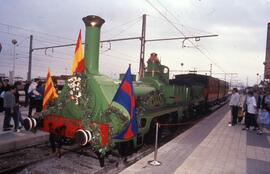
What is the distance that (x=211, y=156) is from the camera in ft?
22.7

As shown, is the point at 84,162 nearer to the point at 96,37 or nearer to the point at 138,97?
the point at 138,97

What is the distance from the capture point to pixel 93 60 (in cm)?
647

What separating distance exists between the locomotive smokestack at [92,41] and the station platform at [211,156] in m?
2.60

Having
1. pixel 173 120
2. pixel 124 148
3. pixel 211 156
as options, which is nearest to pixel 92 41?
pixel 124 148

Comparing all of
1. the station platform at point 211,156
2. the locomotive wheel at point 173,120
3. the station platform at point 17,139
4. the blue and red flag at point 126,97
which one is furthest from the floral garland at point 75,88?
the locomotive wheel at point 173,120

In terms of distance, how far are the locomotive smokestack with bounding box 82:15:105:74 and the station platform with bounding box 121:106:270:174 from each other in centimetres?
260

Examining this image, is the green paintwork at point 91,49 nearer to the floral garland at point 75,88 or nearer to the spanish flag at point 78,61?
the spanish flag at point 78,61

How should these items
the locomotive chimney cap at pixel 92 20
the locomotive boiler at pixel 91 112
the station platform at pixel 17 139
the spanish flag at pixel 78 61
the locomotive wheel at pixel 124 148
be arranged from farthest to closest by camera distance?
the station platform at pixel 17 139 < the locomotive wheel at pixel 124 148 < the spanish flag at pixel 78 61 < the locomotive chimney cap at pixel 92 20 < the locomotive boiler at pixel 91 112

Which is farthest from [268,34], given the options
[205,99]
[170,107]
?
[170,107]

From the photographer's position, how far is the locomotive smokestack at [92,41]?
629 centimetres

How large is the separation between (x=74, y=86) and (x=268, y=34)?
133ft

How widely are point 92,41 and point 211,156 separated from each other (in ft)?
14.1

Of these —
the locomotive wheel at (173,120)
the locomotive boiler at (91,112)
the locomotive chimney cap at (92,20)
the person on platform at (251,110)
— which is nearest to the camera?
the locomotive boiler at (91,112)

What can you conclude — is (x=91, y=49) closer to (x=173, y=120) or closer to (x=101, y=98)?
(x=101, y=98)
